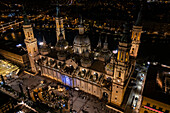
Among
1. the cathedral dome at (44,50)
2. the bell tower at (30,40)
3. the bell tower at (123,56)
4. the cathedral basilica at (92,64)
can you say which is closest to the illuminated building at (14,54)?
the cathedral basilica at (92,64)

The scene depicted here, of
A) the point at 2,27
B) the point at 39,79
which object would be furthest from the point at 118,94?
the point at 2,27

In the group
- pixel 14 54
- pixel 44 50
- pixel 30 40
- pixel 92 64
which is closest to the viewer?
pixel 92 64

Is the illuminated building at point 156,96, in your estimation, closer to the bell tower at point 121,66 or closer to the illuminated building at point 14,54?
the bell tower at point 121,66

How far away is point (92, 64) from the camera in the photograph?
160ft

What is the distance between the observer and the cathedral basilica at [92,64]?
37469 mm

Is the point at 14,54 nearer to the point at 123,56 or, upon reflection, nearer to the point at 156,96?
the point at 123,56

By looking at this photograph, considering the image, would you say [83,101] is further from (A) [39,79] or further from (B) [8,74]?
(B) [8,74]

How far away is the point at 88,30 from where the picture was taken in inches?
4513

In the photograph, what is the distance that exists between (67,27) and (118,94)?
96247 millimetres

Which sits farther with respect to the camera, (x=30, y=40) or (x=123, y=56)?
(x=30, y=40)

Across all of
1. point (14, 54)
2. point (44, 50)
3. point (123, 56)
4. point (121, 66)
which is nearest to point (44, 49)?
point (44, 50)

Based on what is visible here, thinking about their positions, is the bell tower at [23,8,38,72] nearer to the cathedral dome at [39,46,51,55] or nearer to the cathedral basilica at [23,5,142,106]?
the cathedral basilica at [23,5,142,106]

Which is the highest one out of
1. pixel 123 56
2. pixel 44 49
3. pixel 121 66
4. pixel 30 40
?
pixel 30 40

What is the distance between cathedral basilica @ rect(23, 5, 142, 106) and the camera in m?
37.5
